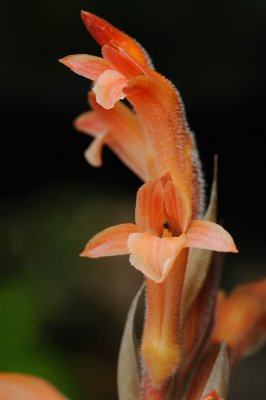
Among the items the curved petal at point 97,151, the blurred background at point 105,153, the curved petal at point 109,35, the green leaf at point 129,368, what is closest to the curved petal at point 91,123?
the curved petal at point 97,151

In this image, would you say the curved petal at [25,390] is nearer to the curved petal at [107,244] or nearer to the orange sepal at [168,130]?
the curved petal at [107,244]

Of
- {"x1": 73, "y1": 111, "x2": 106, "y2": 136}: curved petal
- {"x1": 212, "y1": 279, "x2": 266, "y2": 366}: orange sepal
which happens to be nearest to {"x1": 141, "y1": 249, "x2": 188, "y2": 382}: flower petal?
{"x1": 212, "y1": 279, "x2": 266, "y2": 366}: orange sepal

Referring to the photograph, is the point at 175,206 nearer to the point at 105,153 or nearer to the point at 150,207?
the point at 150,207

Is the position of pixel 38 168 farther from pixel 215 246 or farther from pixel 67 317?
pixel 215 246

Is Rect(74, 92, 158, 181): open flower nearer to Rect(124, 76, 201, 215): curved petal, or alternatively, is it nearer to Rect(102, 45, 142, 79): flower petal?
Rect(124, 76, 201, 215): curved petal

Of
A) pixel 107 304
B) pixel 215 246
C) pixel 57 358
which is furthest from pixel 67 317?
pixel 215 246

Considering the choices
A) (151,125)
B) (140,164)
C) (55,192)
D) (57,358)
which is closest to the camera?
(151,125)

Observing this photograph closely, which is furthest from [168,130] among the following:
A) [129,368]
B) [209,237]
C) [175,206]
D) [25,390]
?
[25,390]
